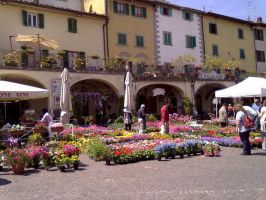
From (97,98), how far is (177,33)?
12.3 m

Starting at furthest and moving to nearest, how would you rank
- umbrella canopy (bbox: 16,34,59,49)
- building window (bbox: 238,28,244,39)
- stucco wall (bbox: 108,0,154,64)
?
building window (bbox: 238,28,244,39) → stucco wall (bbox: 108,0,154,64) → umbrella canopy (bbox: 16,34,59,49)

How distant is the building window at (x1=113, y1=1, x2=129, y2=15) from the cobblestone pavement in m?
24.3

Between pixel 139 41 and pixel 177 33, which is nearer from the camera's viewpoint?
pixel 139 41

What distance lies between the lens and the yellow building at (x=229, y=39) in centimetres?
4247

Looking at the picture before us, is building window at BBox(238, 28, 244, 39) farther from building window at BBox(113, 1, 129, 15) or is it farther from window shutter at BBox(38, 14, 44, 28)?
window shutter at BBox(38, 14, 44, 28)

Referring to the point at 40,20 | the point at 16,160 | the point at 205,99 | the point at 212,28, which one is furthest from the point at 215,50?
the point at 16,160

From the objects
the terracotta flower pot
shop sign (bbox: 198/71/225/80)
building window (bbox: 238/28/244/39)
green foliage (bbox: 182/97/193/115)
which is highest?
building window (bbox: 238/28/244/39)

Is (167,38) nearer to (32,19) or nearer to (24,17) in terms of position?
(32,19)

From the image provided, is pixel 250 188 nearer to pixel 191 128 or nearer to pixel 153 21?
pixel 191 128

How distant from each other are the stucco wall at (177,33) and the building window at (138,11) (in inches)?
54.5

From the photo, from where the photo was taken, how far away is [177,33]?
39.8 m

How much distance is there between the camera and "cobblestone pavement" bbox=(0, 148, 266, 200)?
27.2ft

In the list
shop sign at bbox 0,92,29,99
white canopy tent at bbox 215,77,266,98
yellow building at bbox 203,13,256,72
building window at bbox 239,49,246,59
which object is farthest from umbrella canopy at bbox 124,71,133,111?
building window at bbox 239,49,246,59

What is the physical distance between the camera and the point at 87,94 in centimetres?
3009
